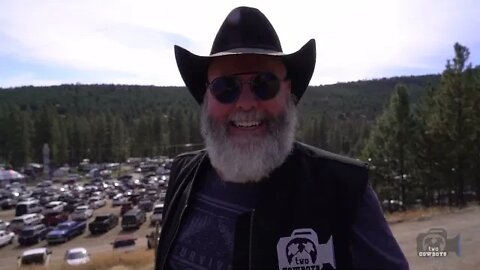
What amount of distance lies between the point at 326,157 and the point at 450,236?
10.5 metres

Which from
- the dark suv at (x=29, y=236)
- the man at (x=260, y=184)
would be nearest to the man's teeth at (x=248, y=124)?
the man at (x=260, y=184)

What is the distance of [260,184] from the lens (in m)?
1.89

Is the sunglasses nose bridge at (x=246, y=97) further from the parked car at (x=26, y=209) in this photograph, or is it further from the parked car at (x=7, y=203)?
the parked car at (x=7, y=203)

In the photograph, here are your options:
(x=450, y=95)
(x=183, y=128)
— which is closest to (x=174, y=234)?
(x=450, y=95)

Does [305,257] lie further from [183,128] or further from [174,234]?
[183,128]

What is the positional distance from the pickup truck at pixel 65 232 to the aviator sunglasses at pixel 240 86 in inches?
989

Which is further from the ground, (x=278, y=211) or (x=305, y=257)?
(x=278, y=211)

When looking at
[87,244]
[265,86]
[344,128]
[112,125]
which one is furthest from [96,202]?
[344,128]

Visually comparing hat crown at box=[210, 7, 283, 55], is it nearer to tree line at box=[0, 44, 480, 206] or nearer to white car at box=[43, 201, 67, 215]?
tree line at box=[0, 44, 480, 206]

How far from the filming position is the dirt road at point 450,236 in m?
7.71

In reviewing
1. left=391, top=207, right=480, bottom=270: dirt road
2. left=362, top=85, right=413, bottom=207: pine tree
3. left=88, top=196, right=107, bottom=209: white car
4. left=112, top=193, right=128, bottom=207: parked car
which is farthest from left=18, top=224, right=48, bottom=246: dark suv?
left=362, top=85, right=413, bottom=207: pine tree

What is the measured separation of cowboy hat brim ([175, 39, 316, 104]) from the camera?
1957mm

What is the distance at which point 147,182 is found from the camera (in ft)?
178

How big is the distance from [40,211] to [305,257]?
37132mm
